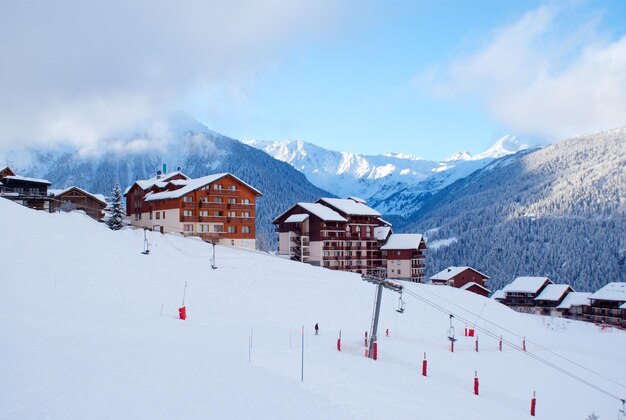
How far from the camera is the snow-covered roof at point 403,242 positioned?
8806cm

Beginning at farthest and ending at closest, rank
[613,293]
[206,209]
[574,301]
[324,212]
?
[574,301]
[613,293]
[324,212]
[206,209]

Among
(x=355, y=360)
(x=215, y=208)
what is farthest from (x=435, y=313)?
(x=215, y=208)

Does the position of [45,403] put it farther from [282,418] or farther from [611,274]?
[611,274]

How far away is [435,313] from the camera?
56.2m

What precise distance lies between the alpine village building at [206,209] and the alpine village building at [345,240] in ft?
40.8

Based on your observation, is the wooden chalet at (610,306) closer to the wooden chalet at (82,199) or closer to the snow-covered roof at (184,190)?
the snow-covered roof at (184,190)

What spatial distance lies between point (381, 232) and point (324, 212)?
16.3m

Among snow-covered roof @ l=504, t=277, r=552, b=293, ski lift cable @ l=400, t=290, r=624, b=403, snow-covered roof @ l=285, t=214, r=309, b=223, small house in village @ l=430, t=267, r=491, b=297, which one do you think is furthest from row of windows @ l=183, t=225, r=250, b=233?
snow-covered roof @ l=504, t=277, r=552, b=293

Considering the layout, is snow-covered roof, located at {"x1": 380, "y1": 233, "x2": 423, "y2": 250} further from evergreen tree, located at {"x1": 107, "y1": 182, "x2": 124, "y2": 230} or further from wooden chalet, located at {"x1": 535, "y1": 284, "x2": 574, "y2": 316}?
evergreen tree, located at {"x1": 107, "y1": 182, "x2": 124, "y2": 230}

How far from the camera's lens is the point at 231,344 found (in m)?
26.6

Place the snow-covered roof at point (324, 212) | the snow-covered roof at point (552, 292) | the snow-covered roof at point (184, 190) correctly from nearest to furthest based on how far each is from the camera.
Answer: the snow-covered roof at point (184, 190), the snow-covered roof at point (324, 212), the snow-covered roof at point (552, 292)

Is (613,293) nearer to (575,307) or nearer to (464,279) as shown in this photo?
(575,307)

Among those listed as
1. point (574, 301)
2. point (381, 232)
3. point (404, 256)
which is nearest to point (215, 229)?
point (381, 232)

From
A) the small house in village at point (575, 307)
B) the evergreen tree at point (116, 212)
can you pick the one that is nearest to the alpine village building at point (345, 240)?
the evergreen tree at point (116, 212)
